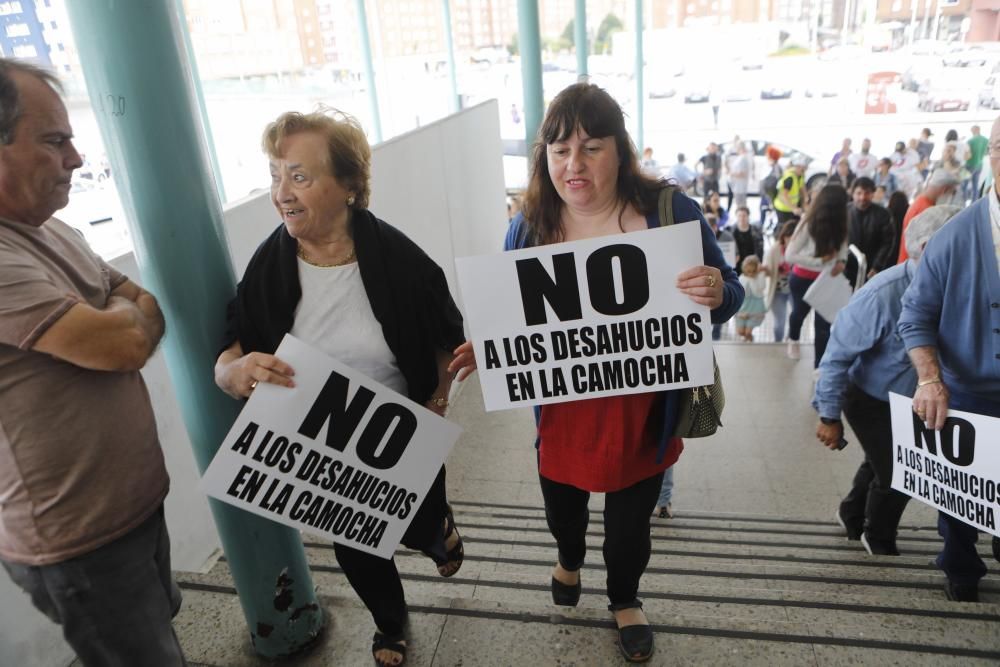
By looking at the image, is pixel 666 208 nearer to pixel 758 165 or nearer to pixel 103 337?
pixel 103 337

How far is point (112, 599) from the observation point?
1.41m

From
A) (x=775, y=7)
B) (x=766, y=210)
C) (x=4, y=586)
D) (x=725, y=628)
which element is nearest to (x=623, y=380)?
(x=725, y=628)

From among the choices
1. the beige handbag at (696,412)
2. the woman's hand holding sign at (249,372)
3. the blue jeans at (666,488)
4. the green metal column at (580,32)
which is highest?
the green metal column at (580,32)

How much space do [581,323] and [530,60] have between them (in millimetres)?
6180

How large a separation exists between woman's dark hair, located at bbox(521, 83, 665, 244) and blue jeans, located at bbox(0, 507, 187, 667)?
121 cm

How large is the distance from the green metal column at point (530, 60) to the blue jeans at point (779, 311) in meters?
2.99

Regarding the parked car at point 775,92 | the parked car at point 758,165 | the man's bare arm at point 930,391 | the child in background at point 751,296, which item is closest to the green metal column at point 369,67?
the parked car at point 758,165

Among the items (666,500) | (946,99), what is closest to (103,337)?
(666,500)

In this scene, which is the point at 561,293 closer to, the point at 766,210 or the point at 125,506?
the point at 125,506

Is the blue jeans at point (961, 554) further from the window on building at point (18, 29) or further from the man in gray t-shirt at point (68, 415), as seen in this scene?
the window on building at point (18, 29)

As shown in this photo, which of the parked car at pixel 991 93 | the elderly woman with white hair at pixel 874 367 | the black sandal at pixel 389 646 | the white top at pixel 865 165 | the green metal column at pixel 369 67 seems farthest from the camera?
the parked car at pixel 991 93

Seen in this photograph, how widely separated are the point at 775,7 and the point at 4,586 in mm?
23609

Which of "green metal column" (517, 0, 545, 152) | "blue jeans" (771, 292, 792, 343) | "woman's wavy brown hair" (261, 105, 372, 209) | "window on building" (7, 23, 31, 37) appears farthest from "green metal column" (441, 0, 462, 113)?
"woman's wavy brown hair" (261, 105, 372, 209)

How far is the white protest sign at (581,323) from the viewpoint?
172 centimetres
